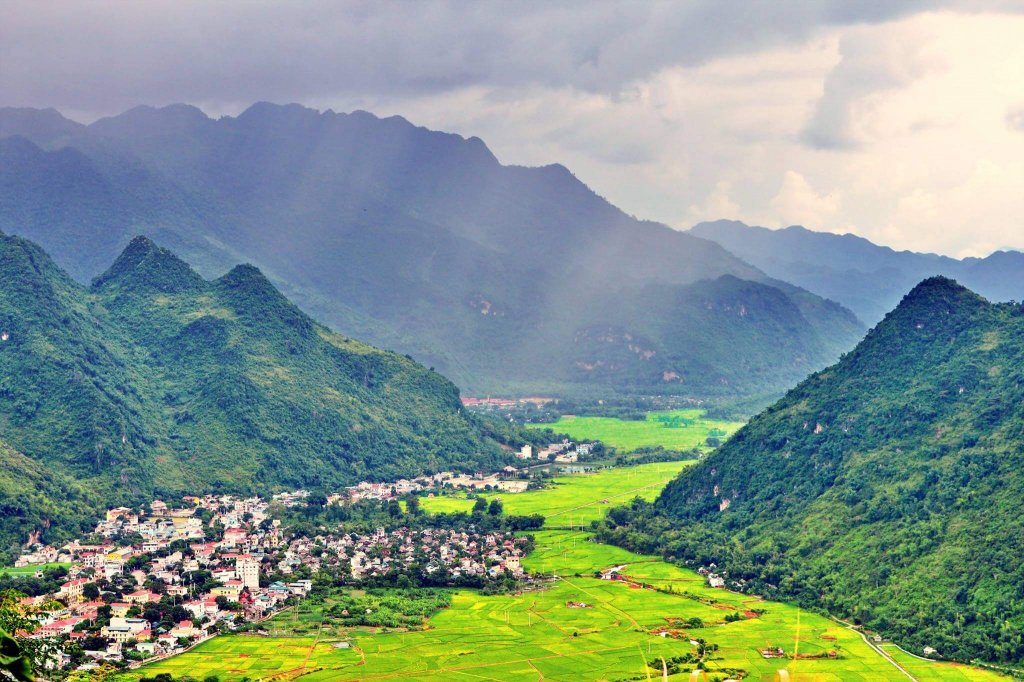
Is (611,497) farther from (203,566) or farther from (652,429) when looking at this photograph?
(652,429)

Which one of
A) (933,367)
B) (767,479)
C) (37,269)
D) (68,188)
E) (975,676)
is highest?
(68,188)

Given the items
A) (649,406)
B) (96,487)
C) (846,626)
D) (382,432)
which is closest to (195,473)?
(96,487)

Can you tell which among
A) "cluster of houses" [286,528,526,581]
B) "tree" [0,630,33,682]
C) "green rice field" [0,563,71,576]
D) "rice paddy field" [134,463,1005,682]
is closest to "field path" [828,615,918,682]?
"rice paddy field" [134,463,1005,682]

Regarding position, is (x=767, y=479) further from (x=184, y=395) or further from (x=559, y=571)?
(x=184, y=395)

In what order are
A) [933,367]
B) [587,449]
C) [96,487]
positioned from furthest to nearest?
1. [587,449]
2. [96,487]
3. [933,367]

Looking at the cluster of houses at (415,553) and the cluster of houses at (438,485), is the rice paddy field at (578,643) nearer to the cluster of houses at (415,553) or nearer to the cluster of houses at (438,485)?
the cluster of houses at (415,553)
